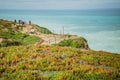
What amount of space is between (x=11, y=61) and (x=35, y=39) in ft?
116

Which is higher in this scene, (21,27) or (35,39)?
(21,27)

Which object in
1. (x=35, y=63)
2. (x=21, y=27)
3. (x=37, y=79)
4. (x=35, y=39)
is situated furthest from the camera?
(x=21, y=27)

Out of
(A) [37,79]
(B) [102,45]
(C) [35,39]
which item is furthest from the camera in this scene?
(B) [102,45]

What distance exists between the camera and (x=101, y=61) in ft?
64.5

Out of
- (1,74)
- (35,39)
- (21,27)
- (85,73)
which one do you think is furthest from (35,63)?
(21,27)

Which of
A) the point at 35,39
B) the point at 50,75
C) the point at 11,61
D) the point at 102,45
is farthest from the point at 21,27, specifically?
the point at 50,75

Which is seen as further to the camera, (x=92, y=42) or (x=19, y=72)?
(x=92, y=42)

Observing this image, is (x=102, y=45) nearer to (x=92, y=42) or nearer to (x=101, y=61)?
(x=92, y=42)

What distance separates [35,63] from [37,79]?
381 cm

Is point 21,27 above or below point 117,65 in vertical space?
above

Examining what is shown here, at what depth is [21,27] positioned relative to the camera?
7425 centimetres

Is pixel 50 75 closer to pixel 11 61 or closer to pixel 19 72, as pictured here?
pixel 19 72

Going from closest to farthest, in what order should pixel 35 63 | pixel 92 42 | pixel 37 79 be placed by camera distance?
1. pixel 37 79
2. pixel 35 63
3. pixel 92 42

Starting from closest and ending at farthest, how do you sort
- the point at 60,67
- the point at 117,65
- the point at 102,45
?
the point at 60,67
the point at 117,65
the point at 102,45
